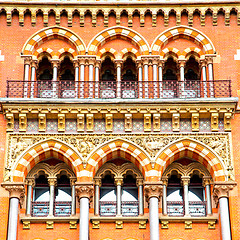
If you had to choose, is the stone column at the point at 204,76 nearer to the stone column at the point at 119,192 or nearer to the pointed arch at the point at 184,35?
the pointed arch at the point at 184,35

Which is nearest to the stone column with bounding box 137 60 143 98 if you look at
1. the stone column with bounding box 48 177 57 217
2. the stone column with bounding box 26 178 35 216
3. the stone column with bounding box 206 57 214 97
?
the stone column with bounding box 206 57 214 97

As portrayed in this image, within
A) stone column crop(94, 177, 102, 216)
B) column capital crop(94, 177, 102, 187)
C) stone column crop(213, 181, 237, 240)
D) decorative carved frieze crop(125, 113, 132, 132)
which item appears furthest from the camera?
decorative carved frieze crop(125, 113, 132, 132)

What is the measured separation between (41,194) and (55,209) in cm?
73

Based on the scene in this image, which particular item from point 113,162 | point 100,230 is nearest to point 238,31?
point 113,162

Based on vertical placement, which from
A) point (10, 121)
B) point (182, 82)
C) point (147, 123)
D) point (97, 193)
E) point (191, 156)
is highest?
point (182, 82)

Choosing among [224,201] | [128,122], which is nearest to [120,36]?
[128,122]

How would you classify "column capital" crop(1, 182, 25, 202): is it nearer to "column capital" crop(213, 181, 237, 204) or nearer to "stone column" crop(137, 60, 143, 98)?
"stone column" crop(137, 60, 143, 98)

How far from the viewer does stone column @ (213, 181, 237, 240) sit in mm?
26453

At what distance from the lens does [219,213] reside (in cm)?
2706

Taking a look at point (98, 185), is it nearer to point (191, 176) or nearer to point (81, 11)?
point (191, 176)

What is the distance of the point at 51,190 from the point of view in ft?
91.5

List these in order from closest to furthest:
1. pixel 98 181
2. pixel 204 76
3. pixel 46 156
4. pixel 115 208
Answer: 1. pixel 115 208
2. pixel 98 181
3. pixel 46 156
4. pixel 204 76

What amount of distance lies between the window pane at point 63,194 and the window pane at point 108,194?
1.03 m

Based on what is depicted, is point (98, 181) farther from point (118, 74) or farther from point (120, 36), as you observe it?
point (120, 36)
